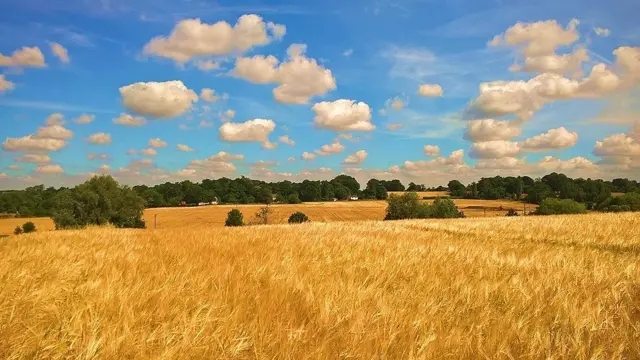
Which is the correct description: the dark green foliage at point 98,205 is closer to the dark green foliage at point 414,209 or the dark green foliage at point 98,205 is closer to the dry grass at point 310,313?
the dark green foliage at point 414,209

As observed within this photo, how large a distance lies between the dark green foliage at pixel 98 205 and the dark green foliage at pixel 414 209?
159ft

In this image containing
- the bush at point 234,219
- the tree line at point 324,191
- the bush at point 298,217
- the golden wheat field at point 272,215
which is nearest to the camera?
the bush at point 234,219

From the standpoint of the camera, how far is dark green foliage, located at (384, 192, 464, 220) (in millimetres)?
84750

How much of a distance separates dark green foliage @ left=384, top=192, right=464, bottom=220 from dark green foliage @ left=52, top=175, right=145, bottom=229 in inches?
1912

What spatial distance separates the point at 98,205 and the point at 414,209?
2352 inches

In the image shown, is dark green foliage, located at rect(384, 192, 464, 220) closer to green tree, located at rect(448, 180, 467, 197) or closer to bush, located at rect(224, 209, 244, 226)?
bush, located at rect(224, 209, 244, 226)

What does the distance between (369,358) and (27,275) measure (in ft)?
11.1

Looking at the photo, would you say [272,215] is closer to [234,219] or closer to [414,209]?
[234,219]

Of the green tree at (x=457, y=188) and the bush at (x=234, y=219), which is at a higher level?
the green tree at (x=457, y=188)

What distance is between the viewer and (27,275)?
371 cm

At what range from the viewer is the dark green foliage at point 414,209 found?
84750mm

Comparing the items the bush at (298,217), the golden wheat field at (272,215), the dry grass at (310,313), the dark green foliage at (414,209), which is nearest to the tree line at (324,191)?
the golden wheat field at (272,215)

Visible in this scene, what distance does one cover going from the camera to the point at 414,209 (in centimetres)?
8625

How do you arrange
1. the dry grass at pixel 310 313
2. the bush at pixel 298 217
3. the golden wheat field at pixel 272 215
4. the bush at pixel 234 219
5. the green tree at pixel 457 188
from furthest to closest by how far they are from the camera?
the green tree at pixel 457 188 → the golden wheat field at pixel 272 215 → the bush at pixel 298 217 → the bush at pixel 234 219 → the dry grass at pixel 310 313
